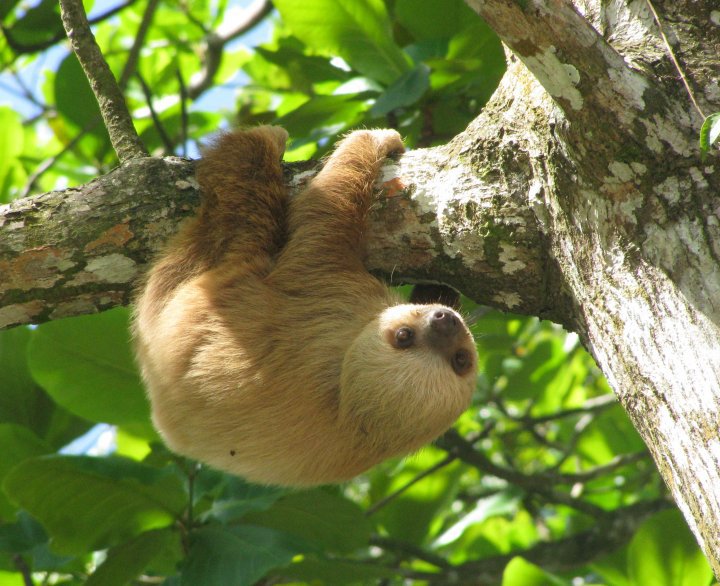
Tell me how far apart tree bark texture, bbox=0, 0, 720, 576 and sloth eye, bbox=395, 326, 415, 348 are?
38 cm

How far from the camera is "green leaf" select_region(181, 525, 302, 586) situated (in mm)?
3783

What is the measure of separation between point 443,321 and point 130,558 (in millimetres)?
2096

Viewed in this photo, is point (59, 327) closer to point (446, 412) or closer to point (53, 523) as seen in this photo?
point (53, 523)

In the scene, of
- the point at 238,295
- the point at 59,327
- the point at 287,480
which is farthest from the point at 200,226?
the point at 287,480

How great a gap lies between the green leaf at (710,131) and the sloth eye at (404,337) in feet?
6.65

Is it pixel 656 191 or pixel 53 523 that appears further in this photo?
pixel 53 523

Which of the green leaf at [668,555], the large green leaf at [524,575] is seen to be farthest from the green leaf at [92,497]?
the green leaf at [668,555]

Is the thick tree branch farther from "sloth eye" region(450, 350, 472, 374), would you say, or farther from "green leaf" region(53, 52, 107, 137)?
"green leaf" region(53, 52, 107, 137)

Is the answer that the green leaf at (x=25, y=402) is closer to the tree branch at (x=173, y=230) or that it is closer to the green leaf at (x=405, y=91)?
the tree branch at (x=173, y=230)

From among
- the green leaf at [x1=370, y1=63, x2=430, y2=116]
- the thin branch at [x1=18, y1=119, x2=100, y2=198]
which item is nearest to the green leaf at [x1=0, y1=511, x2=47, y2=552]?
the thin branch at [x1=18, y1=119, x2=100, y2=198]

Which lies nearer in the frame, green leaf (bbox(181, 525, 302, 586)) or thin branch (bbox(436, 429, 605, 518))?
green leaf (bbox(181, 525, 302, 586))

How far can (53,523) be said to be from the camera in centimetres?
400

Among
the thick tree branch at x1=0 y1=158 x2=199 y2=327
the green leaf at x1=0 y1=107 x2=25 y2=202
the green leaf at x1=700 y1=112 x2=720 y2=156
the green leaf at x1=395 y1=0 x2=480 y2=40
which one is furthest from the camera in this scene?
the green leaf at x1=0 y1=107 x2=25 y2=202

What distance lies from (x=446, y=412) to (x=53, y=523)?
212 cm
